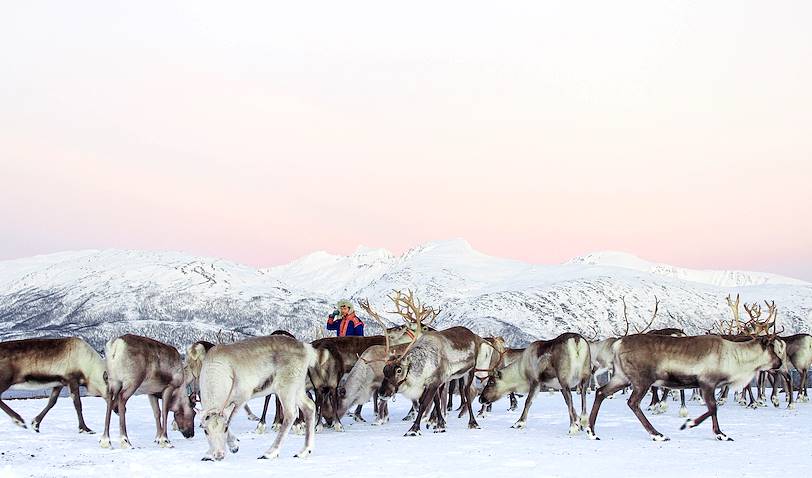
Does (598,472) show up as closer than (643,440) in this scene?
Yes

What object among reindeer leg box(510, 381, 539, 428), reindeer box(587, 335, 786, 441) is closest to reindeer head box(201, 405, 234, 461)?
reindeer box(587, 335, 786, 441)

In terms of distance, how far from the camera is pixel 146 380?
12953 millimetres

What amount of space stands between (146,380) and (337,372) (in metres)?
4.24

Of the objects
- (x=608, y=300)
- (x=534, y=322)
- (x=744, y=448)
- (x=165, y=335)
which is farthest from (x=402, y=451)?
(x=608, y=300)

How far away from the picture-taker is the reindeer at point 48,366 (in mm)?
13172

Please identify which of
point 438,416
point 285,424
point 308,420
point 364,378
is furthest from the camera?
point 364,378

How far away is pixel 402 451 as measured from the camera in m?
12.2

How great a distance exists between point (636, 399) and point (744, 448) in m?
1.88

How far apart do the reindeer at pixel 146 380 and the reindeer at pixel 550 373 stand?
21.0 feet

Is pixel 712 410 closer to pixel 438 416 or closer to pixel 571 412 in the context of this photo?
pixel 571 412

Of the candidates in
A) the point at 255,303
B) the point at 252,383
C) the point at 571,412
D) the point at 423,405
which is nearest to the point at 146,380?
the point at 252,383

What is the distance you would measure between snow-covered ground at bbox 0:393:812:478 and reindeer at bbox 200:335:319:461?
13.6 inches

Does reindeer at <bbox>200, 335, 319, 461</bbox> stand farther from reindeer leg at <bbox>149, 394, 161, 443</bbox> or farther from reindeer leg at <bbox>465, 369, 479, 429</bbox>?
reindeer leg at <bbox>465, 369, 479, 429</bbox>

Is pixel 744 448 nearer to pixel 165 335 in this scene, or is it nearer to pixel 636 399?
pixel 636 399
